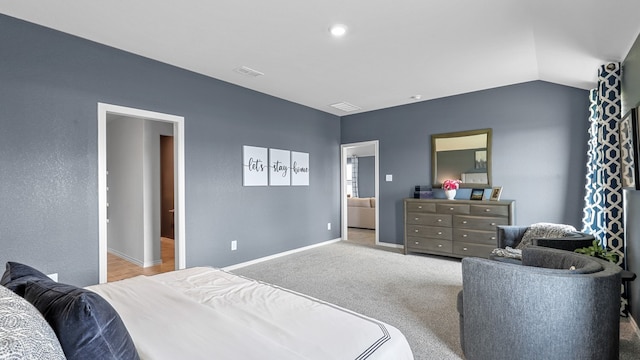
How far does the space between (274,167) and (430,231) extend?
2.70 m

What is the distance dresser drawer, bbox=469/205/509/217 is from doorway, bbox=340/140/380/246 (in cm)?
188

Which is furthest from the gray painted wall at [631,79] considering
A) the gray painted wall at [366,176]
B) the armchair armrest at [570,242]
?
the gray painted wall at [366,176]

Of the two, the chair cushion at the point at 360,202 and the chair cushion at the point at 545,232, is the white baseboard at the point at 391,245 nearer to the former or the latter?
the chair cushion at the point at 360,202

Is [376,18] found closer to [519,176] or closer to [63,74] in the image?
[63,74]

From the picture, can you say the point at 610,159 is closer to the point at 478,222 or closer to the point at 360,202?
the point at 478,222

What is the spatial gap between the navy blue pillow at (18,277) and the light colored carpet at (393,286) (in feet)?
7.13

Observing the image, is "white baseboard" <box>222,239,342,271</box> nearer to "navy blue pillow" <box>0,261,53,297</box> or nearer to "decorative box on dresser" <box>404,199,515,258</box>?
"decorative box on dresser" <box>404,199,515,258</box>

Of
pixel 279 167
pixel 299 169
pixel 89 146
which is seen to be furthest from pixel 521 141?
pixel 89 146

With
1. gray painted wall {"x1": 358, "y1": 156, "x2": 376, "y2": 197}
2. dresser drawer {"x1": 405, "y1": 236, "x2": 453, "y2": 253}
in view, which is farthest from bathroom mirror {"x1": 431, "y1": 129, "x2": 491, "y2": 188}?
gray painted wall {"x1": 358, "y1": 156, "x2": 376, "y2": 197}

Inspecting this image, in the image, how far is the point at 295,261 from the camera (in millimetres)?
4680

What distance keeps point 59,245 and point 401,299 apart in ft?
10.9

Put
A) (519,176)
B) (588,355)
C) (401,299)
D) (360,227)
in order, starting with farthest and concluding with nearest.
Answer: (360,227) → (519,176) → (401,299) → (588,355)

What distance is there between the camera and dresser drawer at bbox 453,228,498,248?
4277 mm

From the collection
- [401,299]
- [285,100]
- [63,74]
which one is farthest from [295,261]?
[63,74]
